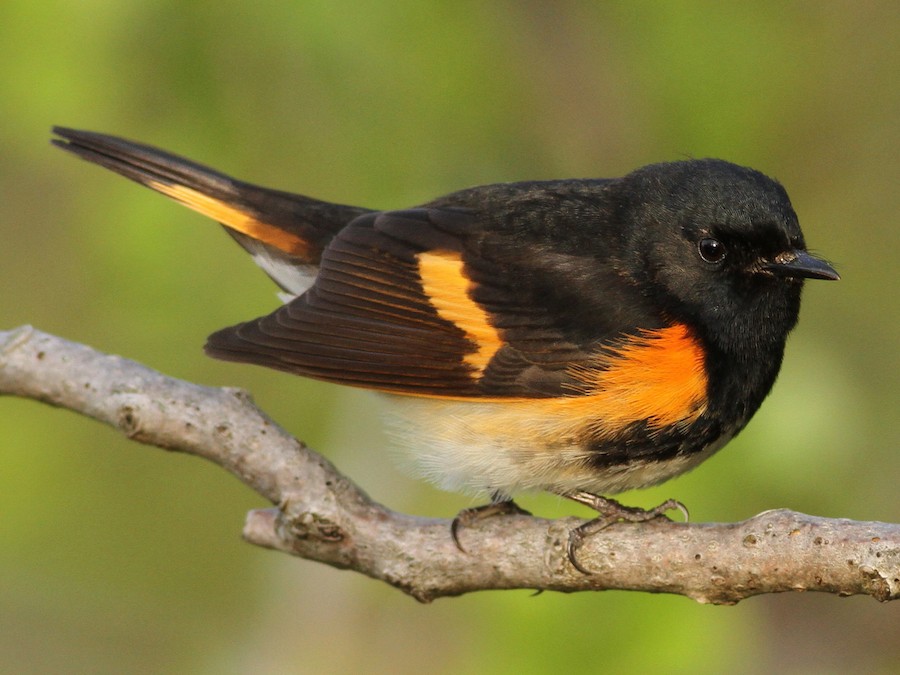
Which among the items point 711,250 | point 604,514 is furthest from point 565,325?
point 604,514

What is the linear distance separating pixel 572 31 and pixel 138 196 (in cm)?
188

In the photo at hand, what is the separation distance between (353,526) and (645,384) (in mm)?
948

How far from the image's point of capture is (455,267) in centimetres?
370

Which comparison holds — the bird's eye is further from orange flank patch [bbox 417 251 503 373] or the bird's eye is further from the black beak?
orange flank patch [bbox 417 251 503 373]

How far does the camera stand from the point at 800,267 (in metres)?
3.34

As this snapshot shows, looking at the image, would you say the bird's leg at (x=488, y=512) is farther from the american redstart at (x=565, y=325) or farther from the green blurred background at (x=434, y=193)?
the green blurred background at (x=434, y=193)

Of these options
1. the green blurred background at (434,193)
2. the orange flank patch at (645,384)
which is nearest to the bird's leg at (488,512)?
the green blurred background at (434,193)

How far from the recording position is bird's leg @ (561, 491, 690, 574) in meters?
3.08

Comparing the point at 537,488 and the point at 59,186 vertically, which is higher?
the point at 59,186

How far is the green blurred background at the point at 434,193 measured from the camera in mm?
3910

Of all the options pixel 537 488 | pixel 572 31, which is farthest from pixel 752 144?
pixel 537 488

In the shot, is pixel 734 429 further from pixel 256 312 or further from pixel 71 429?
pixel 71 429

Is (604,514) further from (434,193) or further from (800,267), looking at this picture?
(434,193)

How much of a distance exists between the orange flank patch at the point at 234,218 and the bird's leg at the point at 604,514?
143 cm
